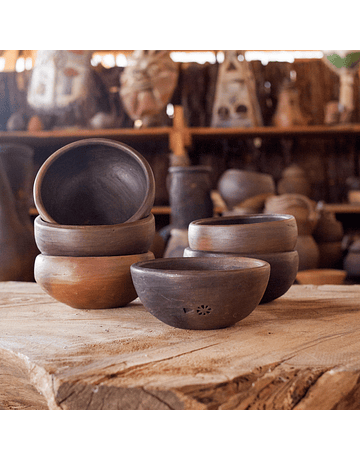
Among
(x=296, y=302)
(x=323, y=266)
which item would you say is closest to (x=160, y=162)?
(x=323, y=266)

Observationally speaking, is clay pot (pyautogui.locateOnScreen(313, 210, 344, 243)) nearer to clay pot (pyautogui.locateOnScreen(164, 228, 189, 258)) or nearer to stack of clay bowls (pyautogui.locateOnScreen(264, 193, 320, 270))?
stack of clay bowls (pyautogui.locateOnScreen(264, 193, 320, 270))

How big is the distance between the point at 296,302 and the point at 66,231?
62cm

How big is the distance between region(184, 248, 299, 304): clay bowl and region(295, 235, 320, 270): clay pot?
1.52 meters

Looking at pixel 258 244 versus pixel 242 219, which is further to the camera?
pixel 242 219

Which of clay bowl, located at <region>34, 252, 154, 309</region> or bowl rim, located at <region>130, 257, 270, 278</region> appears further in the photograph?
clay bowl, located at <region>34, 252, 154, 309</region>

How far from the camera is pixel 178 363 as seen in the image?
0.79 metres

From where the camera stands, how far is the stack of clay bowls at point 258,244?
44.7 inches

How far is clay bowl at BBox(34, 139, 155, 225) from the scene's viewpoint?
4.08 ft

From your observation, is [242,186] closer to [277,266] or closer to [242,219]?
[242,219]

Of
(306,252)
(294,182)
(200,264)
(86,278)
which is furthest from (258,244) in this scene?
(294,182)

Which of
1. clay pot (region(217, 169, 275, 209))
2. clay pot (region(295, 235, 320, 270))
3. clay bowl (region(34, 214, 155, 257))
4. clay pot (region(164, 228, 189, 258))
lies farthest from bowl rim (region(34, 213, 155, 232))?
clay pot (region(295, 235, 320, 270))

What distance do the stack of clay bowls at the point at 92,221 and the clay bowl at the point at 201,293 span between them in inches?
6.6

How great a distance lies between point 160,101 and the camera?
3.13 meters

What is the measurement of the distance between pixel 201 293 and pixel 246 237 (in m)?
0.29
